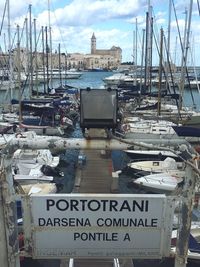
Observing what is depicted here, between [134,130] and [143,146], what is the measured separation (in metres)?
22.4

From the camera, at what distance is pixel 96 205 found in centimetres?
444

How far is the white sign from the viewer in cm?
441

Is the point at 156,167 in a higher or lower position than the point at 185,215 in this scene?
lower

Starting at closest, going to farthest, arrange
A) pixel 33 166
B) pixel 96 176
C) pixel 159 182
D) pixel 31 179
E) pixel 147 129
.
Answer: pixel 159 182 < pixel 31 179 < pixel 96 176 < pixel 33 166 < pixel 147 129

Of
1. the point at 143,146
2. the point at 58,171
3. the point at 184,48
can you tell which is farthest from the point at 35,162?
the point at 143,146

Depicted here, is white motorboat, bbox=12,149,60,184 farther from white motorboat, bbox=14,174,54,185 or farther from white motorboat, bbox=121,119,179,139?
white motorboat, bbox=121,119,179,139

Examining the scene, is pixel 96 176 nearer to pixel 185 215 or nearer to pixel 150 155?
pixel 150 155

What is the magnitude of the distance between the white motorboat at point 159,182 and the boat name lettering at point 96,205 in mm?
13527

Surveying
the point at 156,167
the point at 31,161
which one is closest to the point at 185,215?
the point at 156,167

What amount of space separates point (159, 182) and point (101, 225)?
547 inches

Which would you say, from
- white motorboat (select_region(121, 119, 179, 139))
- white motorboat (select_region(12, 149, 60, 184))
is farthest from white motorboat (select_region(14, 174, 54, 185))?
white motorboat (select_region(121, 119, 179, 139))

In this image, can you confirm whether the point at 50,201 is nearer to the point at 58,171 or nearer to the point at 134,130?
the point at 58,171

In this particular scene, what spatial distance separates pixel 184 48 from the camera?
28484 mm

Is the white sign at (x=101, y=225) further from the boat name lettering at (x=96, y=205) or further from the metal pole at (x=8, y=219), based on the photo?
the metal pole at (x=8, y=219)
